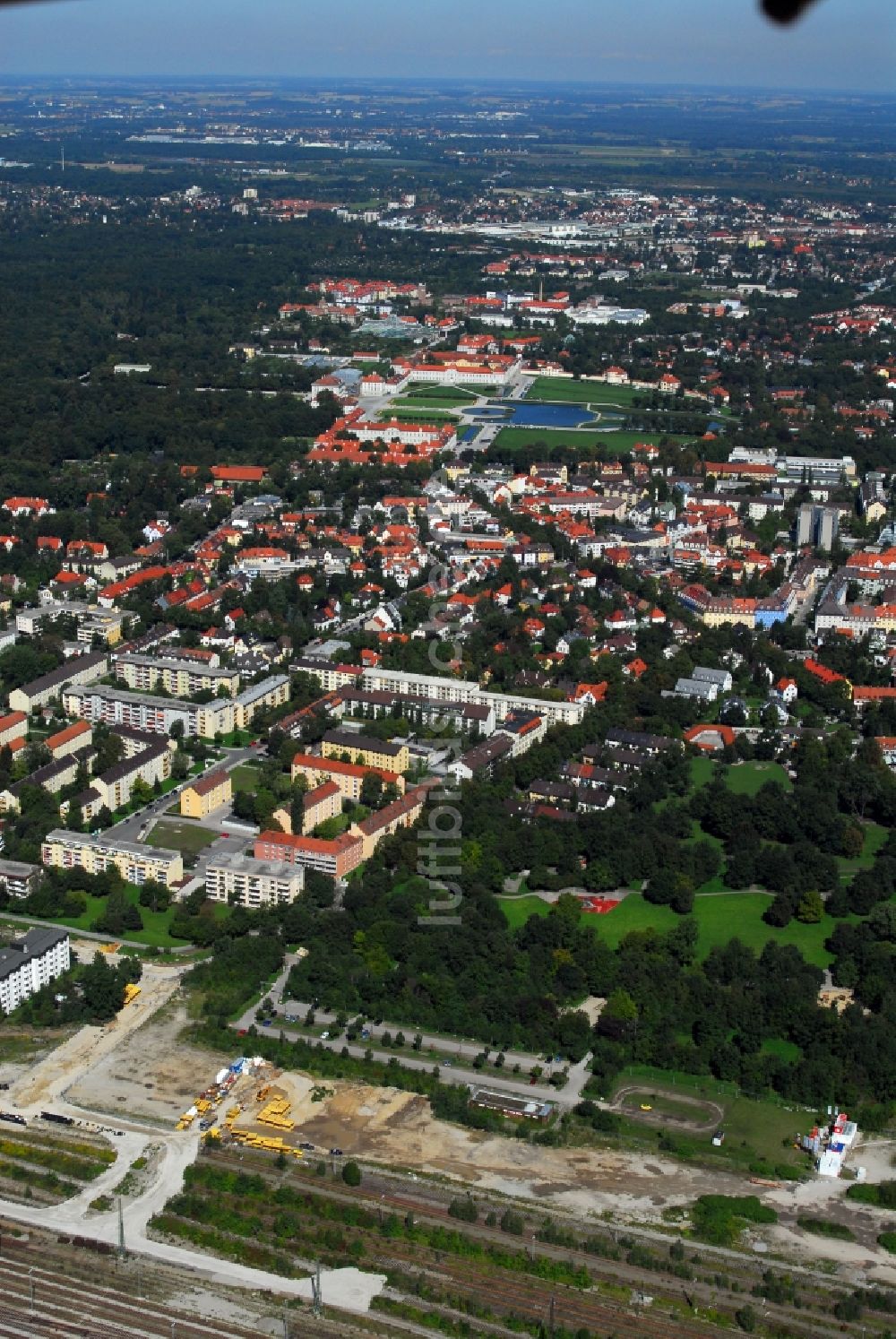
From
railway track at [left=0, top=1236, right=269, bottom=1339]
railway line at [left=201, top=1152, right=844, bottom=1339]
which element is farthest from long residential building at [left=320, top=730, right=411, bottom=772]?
railway track at [left=0, top=1236, right=269, bottom=1339]

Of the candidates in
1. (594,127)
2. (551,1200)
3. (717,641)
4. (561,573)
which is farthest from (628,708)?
(594,127)

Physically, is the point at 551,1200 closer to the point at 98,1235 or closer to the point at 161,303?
the point at 98,1235

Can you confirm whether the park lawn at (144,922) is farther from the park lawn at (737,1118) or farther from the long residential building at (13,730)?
the park lawn at (737,1118)

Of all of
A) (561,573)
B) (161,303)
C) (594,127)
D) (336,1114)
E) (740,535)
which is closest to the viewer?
(336,1114)

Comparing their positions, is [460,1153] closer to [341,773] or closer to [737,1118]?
[737,1118]

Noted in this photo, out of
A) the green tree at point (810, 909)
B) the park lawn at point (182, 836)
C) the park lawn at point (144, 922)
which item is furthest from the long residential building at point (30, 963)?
the green tree at point (810, 909)

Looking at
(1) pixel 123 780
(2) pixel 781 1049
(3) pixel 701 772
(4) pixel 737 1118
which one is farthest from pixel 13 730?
(4) pixel 737 1118
